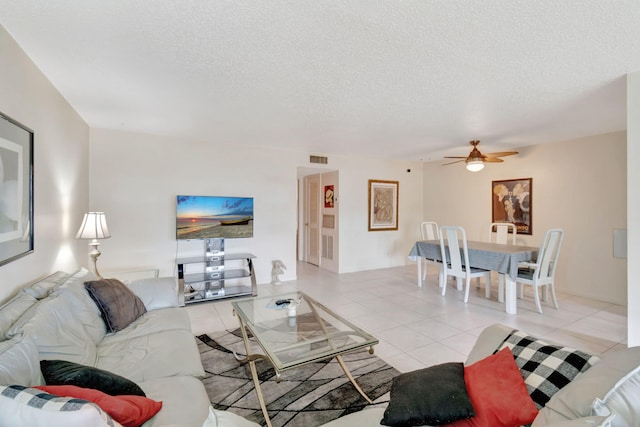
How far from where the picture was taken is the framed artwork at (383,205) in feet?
20.7

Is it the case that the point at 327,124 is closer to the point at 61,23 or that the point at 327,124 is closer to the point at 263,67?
the point at 263,67

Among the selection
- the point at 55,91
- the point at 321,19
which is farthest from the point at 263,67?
the point at 55,91

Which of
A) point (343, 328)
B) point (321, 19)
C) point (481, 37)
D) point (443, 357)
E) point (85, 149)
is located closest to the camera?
point (321, 19)

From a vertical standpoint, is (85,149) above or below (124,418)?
above

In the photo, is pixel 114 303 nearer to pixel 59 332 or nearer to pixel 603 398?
pixel 59 332

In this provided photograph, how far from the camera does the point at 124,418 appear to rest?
109 cm

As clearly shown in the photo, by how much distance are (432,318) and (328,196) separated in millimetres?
3453

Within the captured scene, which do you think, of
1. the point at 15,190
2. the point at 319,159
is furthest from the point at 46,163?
the point at 319,159

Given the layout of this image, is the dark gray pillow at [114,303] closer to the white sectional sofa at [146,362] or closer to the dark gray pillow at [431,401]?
the white sectional sofa at [146,362]

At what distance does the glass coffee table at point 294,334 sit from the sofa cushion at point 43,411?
104cm

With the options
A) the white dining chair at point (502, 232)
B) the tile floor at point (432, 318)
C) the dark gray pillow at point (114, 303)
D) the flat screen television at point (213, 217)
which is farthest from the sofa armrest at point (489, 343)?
the white dining chair at point (502, 232)

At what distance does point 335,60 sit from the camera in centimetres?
213

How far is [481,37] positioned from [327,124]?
209 centimetres

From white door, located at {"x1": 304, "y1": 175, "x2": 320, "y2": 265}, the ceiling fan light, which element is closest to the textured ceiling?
the ceiling fan light
